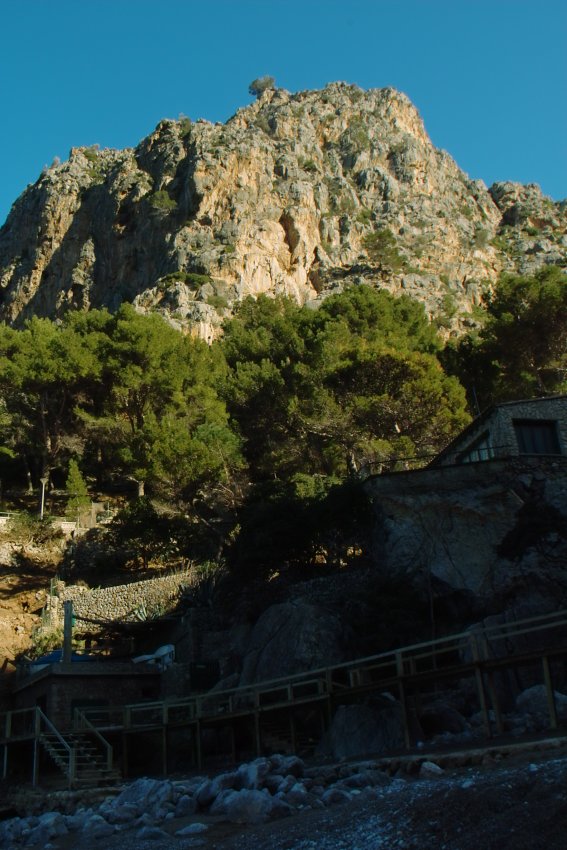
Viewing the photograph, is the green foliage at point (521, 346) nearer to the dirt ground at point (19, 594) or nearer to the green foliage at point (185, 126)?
the dirt ground at point (19, 594)

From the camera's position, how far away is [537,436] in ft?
83.2

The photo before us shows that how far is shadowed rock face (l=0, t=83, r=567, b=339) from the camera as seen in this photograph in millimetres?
73375

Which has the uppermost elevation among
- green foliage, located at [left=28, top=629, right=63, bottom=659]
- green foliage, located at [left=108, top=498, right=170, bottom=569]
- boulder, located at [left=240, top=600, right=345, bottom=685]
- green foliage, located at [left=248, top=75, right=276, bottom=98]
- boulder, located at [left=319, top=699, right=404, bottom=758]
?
green foliage, located at [left=248, top=75, right=276, bottom=98]

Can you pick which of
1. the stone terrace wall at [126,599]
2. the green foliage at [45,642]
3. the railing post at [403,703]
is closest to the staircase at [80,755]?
the green foliage at [45,642]

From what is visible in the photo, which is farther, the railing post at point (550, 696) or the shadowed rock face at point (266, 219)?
the shadowed rock face at point (266, 219)

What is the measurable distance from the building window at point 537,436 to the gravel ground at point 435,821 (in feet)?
46.9

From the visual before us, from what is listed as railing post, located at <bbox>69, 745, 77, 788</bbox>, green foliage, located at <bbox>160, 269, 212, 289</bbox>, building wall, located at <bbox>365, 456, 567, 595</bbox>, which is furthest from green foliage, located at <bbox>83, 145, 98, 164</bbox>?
railing post, located at <bbox>69, 745, 77, 788</bbox>

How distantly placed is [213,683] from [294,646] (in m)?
3.90

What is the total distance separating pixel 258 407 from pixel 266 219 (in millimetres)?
42116

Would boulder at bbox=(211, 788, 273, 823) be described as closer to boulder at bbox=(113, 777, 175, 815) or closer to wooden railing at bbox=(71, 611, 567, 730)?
boulder at bbox=(113, 777, 175, 815)

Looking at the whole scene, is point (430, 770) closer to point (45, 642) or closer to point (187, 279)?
point (45, 642)

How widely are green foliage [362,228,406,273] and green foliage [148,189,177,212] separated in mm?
19552

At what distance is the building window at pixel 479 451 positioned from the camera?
25413mm

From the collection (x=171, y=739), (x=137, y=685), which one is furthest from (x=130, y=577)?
(x=171, y=739)
